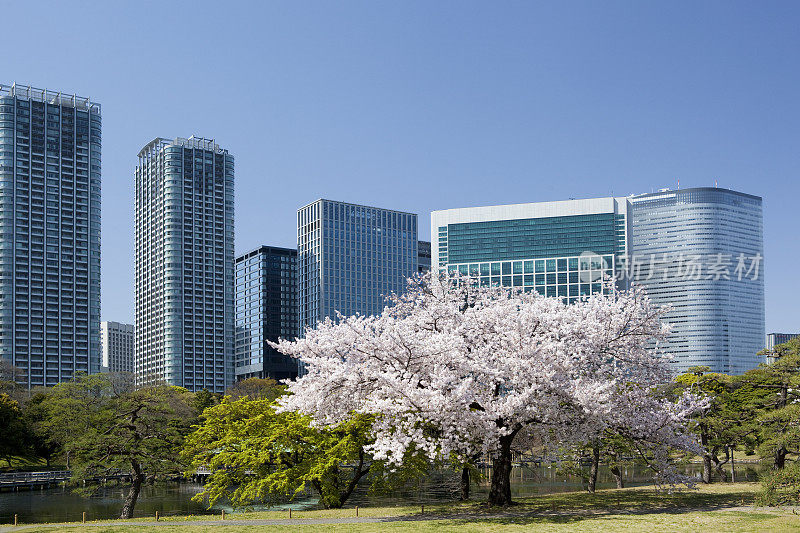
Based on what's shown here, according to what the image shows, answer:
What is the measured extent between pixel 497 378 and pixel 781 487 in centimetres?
952

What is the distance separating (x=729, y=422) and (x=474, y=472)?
19897 millimetres

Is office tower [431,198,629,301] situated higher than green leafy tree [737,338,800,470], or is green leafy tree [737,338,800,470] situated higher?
office tower [431,198,629,301]

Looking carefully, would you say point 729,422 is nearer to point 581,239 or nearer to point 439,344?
point 439,344

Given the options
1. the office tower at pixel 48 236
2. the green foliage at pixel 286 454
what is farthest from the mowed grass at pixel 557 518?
the office tower at pixel 48 236

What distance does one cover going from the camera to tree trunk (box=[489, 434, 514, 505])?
28.8m

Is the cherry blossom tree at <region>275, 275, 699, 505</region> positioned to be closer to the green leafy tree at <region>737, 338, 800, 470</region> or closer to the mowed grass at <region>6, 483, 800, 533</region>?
the mowed grass at <region>6, 483, 800, 533</region>

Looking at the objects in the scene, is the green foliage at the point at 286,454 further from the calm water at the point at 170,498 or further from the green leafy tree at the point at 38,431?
the green leafy tree at the point at 38,431

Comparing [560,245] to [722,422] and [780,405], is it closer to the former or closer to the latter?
[722,422]

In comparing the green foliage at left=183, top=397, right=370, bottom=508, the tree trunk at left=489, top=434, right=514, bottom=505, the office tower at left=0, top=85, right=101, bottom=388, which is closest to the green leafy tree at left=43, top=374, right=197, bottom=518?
the green foliage at left=183, top=397, right=370, bottom=508

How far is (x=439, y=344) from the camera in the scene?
2661 centimetres

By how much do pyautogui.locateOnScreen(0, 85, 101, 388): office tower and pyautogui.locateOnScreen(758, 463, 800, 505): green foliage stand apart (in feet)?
514

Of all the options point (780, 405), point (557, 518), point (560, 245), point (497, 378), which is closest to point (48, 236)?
point (560, 245)

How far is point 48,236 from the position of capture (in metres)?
163

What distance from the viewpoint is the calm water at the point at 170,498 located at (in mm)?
45500
